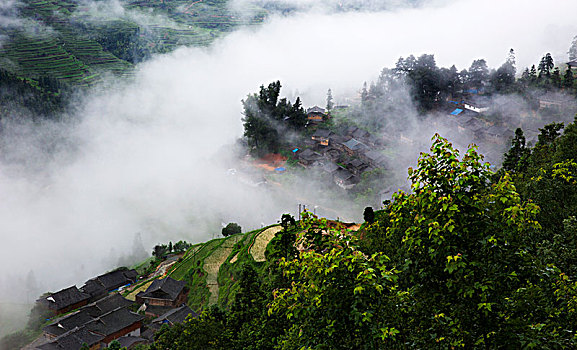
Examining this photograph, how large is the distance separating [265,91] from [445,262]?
158ft

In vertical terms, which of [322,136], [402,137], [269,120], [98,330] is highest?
[402,137]

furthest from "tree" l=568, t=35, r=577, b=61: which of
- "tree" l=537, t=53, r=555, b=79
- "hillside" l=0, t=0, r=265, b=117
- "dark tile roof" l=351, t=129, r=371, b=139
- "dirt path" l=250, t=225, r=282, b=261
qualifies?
"hillside" l=0, t=0, r=265, b=117

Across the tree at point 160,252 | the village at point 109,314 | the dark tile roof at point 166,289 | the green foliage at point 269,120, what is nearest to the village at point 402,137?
the green foliage at point 269,120

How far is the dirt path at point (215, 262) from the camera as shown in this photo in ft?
88.6

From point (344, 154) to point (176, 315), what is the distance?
2606 centimetres

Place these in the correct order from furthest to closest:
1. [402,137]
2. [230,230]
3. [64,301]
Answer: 1. [402,137]
2. [230,230]
3. [64,301]

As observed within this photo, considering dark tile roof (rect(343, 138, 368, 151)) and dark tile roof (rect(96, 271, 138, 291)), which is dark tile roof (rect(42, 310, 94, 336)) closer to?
dark tile roof (rect(96, 271, 138, 291))

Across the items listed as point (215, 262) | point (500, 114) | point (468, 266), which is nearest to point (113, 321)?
point (215, 262)

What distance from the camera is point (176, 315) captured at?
24562 millimetres

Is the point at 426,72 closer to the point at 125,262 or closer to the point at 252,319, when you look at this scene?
the point at 125,262

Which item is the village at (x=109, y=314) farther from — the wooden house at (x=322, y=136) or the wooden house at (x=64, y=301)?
the wooden house at (x=322, y=136)

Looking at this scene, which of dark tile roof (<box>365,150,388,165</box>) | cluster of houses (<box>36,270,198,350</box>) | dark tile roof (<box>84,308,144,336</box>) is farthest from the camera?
dark tile roof (<box>365,150,388,165</box>)

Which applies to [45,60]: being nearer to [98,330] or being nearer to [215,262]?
[215,262]

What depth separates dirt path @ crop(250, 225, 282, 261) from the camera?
27.3 meters
